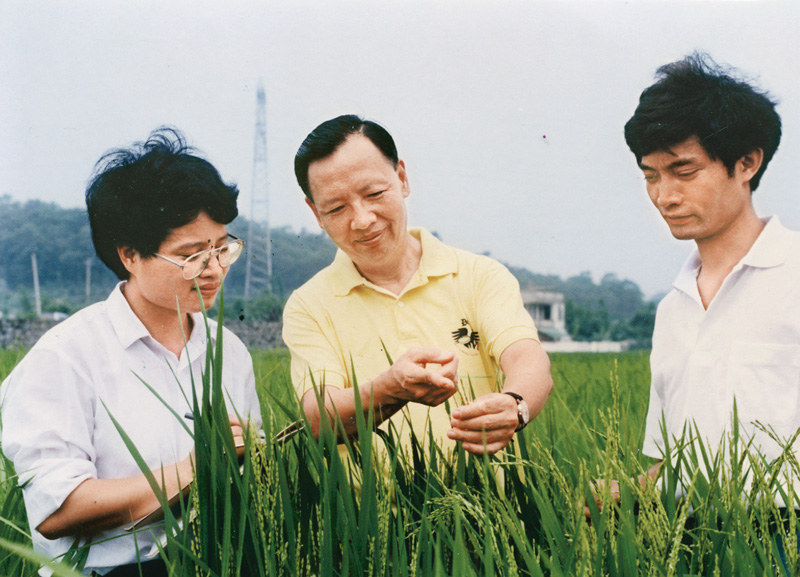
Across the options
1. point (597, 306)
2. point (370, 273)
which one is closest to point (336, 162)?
point (370, 273)

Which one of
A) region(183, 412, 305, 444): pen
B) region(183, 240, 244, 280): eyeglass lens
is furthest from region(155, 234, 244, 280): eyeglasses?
region(183, 412, 305, 444): pen

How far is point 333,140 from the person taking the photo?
1661mm

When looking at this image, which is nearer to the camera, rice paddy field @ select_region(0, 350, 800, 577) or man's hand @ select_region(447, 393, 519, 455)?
rice paddy field @ select_region(0, 350, 800, 577)

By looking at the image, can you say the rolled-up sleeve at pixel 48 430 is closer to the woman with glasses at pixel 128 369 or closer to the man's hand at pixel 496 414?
the woman with glasses at pixel 128 369

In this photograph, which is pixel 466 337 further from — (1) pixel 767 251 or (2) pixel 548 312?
(1) pixel 767 251

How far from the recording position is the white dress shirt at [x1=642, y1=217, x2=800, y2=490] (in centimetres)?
161

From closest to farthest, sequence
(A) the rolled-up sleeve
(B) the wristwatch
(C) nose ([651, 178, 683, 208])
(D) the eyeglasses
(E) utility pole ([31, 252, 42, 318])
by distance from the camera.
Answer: (A) the rolled-up sleeve
(B) the wristwatch
(D) the eyeglasses
(C) nose ([651, 178, 683, 208])
(E) utility pole ([31, 252, 42, 318])

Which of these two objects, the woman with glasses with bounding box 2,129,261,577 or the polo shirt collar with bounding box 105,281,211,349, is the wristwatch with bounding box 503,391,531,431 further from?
the polo shirt collar with bounding box 105,281,211,349

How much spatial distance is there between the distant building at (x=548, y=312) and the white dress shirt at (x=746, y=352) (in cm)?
29

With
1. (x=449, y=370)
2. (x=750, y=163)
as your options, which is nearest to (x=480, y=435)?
(x=449, y=370)

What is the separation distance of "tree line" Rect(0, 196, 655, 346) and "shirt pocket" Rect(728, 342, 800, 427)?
0.86ft

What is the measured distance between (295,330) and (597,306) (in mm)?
839

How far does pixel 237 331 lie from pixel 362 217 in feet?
1.59

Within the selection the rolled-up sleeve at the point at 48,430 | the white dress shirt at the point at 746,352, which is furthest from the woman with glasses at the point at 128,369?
the white dress shirt at the point at 746,352
